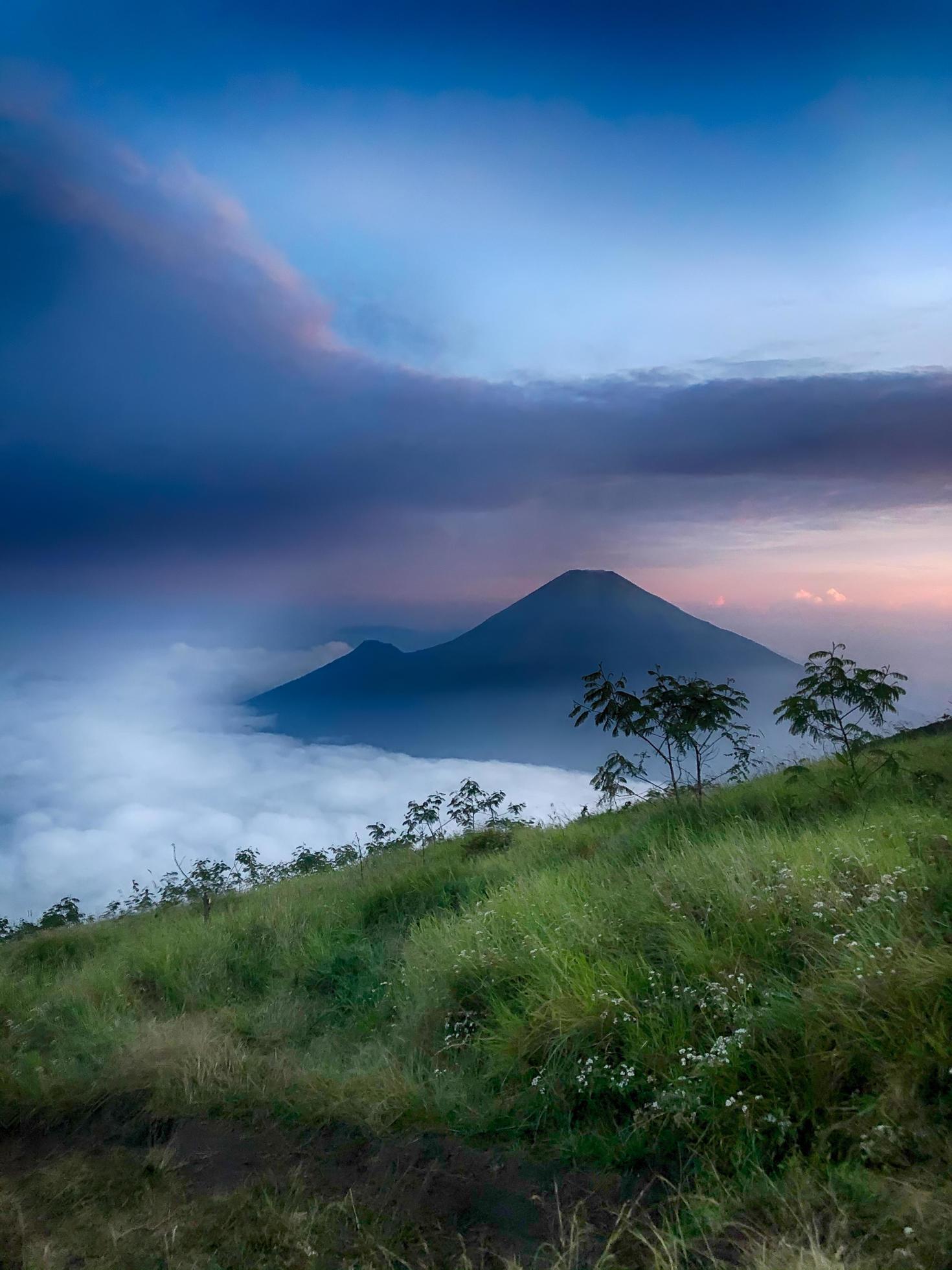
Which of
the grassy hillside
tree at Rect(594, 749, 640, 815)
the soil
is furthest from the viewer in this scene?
tree at Rect(594, 749, 640, 815)

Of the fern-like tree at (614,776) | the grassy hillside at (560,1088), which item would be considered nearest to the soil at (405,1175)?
the grassy hillside at (560,1088)

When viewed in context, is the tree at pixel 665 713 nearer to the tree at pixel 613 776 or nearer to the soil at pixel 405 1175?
the tree at pixel 613 776

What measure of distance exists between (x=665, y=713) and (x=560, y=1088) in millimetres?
5819

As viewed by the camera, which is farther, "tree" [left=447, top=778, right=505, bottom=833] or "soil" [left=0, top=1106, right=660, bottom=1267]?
"tree" [left=447, top=778, right=505, bottom=833]

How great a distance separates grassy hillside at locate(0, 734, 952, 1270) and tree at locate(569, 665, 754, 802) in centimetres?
226

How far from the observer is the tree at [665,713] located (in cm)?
943

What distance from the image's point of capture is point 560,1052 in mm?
4496

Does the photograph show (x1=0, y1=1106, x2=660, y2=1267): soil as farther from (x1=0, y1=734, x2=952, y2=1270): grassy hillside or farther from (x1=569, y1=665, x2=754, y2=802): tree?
(x1=569, y1=665, x2=754, y2=802): tree

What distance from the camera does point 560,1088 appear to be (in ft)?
14.0

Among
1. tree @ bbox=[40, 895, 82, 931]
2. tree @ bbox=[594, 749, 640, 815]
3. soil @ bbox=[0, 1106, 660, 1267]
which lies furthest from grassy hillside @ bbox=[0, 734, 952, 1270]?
tree @ bbox=[40, 895, 82, 931]

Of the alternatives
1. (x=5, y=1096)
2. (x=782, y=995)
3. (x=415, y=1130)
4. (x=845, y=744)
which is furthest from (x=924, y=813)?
(x=5, y=1096)

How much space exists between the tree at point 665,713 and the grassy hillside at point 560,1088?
226 centimetres

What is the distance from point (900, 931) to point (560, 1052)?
6.30 feet

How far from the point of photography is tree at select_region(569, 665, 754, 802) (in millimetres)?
9430
